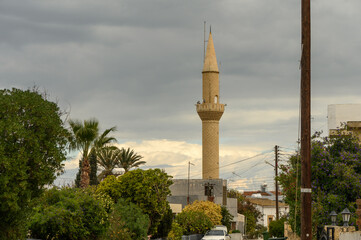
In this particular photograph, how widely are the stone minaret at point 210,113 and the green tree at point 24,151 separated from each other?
208 feet

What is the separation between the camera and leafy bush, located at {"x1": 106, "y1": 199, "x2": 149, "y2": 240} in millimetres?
24281

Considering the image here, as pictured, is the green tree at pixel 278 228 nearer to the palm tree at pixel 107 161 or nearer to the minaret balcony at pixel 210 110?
the palm tree at pixel 107 161

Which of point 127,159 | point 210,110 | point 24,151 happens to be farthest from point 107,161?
point 24,151

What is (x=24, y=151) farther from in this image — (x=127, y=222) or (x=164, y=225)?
(x=164, y=225)

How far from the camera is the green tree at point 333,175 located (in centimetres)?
2583

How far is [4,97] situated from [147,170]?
63.4 feet

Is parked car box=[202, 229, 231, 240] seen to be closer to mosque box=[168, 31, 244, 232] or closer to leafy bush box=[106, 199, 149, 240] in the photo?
leafy bush box=[106, 199, 149, 240]

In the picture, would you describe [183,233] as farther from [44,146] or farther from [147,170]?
Answer: [44,146]

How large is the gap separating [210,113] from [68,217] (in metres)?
61.5

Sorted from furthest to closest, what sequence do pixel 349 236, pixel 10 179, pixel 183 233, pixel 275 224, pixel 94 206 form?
pixel 275 224 → pixel 183 233 → pixel 94 206 → pixel 349 236 → pixel 10 179

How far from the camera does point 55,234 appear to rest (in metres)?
18.9

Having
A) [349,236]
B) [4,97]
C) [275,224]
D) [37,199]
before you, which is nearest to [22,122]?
[4,97]

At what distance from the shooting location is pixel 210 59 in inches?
3187

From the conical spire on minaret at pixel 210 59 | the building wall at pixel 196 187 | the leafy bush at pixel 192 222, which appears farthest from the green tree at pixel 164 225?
the conical spire on minaret at pixel 210 59
